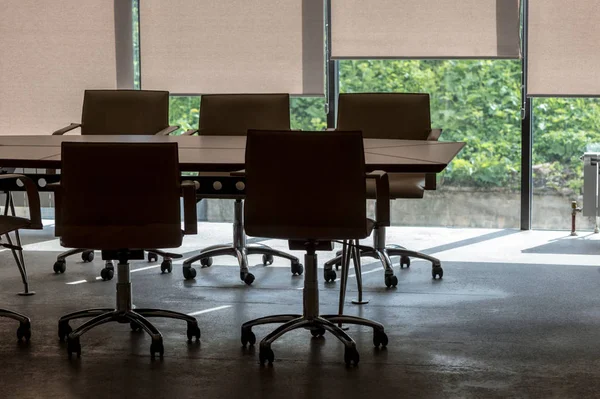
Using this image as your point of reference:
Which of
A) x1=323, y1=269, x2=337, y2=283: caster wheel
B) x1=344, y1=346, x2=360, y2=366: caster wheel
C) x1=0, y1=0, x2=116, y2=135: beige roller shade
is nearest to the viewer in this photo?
x1=344, y1=346, x2=360, y2=366: caster wheel

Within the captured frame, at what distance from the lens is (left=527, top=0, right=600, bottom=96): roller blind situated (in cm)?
691

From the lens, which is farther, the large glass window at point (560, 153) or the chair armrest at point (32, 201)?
the large glass window at point (560, 153)

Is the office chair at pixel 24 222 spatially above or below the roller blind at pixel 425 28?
below

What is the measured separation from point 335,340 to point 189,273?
1547mm

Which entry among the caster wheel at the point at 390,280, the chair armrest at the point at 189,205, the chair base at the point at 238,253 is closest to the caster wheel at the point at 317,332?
the chair armrest at the point at 189,205

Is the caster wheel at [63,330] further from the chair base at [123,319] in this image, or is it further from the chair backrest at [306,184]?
the chair backrest at [306,184]

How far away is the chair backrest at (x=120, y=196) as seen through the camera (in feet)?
12.7

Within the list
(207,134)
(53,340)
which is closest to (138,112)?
(207,134)

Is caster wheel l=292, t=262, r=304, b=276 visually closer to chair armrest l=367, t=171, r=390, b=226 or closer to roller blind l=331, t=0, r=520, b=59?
chair armrest l=367, t=171, r=390, b=226

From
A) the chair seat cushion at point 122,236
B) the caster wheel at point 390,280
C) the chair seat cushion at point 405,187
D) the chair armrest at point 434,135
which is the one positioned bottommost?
the caster wheel at point 390,280

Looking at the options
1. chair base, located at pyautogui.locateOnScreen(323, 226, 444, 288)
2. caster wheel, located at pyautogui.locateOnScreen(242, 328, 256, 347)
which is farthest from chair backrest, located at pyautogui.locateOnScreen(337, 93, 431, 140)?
caster wheel, located at pyautogui.locateOnScreen(242, 328, 256, 347)

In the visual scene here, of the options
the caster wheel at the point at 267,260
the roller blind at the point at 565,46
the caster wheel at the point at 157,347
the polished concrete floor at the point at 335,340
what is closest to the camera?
the polished concrete floor at the point at 335,340

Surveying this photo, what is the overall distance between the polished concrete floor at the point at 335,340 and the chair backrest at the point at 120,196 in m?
0.50

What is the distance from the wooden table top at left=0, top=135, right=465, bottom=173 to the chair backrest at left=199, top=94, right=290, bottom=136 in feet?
2.41
